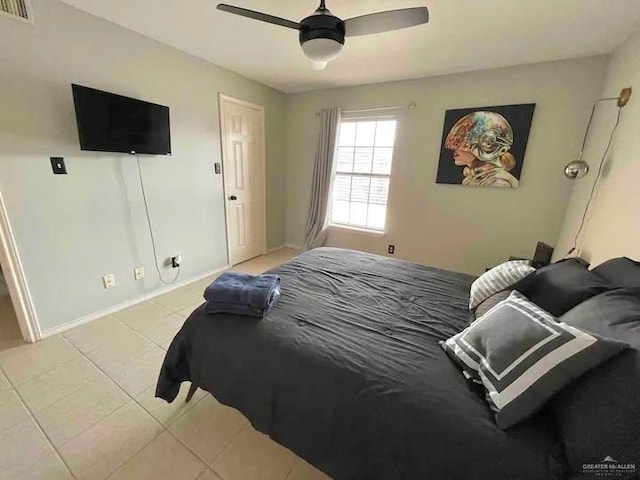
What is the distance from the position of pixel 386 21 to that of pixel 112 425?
2588 millimetres

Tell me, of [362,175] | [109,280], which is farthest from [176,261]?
[362,175]

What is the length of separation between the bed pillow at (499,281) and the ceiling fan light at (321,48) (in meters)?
1.54

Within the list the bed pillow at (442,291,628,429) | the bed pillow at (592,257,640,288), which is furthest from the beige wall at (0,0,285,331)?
the bed pillow at (592,257,640,288)

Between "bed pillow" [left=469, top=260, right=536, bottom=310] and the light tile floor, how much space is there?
3.91ft

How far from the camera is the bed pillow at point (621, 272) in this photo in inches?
42.4

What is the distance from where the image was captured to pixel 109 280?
2.36 m

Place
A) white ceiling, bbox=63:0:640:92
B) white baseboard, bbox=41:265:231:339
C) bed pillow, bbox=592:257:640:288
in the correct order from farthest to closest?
white baseboard, bbox=41:265:231:339 < white ceiling, bbox=63:0:640:92 < bed pillow, bbox=592:257:640:288

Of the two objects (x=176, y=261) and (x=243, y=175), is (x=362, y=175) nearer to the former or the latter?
(x=243, y=175)

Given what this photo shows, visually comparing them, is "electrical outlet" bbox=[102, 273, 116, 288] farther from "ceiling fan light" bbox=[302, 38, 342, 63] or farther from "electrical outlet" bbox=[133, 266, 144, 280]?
"ceiling fan light" bbox=[302, 38, 342, 63]

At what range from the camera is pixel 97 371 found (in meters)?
1.75

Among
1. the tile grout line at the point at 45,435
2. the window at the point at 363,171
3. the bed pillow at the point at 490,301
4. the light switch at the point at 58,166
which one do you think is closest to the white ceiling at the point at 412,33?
the window at the point at 363,171

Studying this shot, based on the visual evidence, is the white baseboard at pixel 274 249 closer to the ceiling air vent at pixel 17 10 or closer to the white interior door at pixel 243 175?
the white interior door at pixel 243 175

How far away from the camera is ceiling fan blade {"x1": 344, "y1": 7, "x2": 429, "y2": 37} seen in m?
1.29

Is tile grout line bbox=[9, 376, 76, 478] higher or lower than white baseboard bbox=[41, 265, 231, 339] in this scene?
lower
